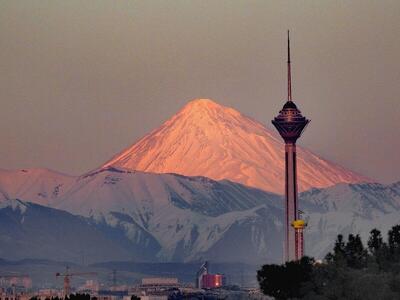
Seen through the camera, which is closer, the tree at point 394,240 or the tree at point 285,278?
the tree at point 285,278

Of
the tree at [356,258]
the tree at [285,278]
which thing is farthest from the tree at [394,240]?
the tree at [285,278]

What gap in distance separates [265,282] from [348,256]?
7.87 meters

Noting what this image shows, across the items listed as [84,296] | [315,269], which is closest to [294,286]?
[315,269]

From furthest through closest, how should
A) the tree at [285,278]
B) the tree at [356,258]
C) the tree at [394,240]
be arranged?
the tree at [356,258], the tree at [394,240], the tree at [285,278]

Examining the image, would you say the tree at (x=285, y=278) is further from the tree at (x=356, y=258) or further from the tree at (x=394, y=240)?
the tree at (x=394, y=240)

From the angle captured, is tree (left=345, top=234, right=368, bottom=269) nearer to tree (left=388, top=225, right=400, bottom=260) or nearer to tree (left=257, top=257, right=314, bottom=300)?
tree (left=388, top=225, right=400, bottom=260)

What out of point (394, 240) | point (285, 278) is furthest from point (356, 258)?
point (285, 278)

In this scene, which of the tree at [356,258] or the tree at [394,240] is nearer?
the tree at [394,240]

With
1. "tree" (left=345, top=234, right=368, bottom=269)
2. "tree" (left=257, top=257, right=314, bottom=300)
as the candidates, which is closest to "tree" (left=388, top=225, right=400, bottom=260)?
"tree" (left=345, top=234, right=368, bottom=269)

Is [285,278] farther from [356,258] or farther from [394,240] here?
[394,240]

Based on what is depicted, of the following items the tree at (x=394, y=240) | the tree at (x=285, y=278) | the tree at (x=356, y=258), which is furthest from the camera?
the tree at (x=356, y=258)

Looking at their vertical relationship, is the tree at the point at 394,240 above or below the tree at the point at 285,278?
above

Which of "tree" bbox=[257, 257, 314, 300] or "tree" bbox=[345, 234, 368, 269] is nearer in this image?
"tree" bbox=[257, 257, 314, 300]

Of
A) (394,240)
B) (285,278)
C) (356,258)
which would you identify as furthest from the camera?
(394,240)
